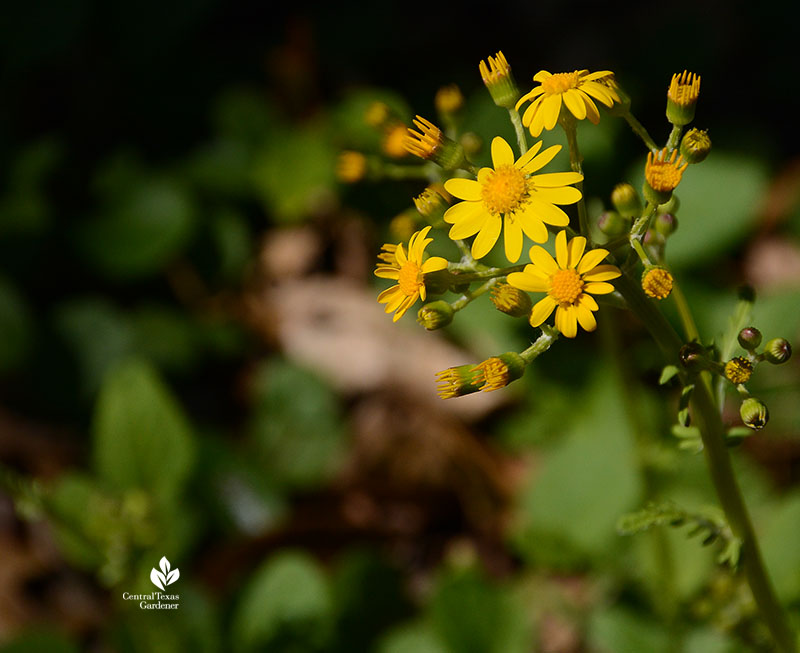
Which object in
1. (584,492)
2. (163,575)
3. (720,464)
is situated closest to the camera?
(720,464)

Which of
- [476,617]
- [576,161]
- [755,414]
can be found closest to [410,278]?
[576,161]

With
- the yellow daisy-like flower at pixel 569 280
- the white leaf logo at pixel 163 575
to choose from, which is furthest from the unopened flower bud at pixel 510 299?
the white leaf logo at pixel 163 575

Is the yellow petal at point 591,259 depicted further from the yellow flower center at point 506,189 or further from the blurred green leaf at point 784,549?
the blurred green leaf at point 784,549

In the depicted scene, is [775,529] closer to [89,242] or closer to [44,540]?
[44,540]

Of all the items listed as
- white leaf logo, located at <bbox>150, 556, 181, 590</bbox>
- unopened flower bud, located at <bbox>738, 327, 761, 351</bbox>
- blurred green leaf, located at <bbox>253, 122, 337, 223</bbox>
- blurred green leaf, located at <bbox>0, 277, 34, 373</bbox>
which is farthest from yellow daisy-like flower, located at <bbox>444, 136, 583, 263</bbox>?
blurred green leaf, located at <bbox>0, 277, 34, 373</bbox>

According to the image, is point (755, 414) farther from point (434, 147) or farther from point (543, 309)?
point (434, 147)

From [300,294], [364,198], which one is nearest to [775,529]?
[364,198]
